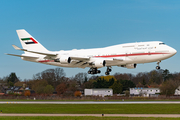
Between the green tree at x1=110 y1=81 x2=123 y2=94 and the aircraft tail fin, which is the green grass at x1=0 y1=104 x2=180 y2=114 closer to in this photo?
the aircraft tail fin

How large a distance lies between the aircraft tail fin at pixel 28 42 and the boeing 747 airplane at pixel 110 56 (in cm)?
284

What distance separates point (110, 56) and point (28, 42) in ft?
74.4

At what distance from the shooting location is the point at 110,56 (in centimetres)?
5566

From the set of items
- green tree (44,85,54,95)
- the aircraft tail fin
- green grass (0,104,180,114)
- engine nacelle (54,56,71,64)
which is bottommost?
green grass (0,104,180,114)

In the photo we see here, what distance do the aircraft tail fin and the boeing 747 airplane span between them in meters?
2.84

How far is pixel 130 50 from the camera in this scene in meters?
53.2

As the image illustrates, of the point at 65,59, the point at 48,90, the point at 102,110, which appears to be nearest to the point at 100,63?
the point at 65,59

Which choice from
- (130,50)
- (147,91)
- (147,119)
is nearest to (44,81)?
(147,91)

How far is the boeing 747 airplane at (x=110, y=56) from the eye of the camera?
169ft

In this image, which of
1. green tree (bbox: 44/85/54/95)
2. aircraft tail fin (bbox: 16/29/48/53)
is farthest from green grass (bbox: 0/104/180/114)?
green tree (bbox: 44/85/54/95)

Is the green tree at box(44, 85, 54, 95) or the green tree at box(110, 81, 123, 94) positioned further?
the green tree at box(110, 81, 123, 94)

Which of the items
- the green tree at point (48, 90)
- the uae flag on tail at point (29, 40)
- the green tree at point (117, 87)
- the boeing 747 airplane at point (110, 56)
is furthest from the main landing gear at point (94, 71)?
the green tree at point (117, 87)

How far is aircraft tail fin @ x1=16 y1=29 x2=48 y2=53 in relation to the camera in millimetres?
67062

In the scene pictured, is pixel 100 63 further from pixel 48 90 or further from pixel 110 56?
pixel 48 90
